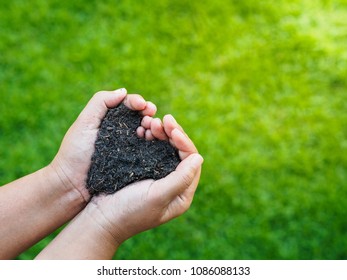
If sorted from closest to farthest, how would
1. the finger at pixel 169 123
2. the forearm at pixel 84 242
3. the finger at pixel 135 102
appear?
the forearm at pixel 84 242
the finger at pixel 169 123
the finger at pixel 135 102

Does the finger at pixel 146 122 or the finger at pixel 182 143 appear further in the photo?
the finger at pixel 146 122

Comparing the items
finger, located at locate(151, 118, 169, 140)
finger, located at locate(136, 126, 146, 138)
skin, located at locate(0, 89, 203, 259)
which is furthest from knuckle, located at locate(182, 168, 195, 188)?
finger, located at locate(136, 126, 146, 138)

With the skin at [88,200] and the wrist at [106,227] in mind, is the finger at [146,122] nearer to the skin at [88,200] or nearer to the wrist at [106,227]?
the skin at [88,200]

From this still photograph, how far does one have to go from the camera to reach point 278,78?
4.20m

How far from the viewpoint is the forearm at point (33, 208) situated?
8.88 feet

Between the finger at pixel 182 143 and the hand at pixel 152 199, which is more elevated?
the finger at pixel 182 143

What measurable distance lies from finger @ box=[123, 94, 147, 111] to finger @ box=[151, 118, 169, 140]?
117 millimetres

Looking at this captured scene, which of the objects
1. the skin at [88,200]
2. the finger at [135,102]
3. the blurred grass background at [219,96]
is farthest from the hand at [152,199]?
the blurred grass background at [219,96]

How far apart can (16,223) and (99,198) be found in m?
0.48

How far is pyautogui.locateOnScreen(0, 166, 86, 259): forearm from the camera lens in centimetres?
271

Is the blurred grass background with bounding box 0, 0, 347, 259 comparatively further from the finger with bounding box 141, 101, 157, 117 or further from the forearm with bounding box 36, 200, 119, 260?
the finger with bounding box 141, 101, 157, 117

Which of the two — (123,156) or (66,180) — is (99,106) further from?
(66,180)

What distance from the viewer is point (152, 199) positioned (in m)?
2.58

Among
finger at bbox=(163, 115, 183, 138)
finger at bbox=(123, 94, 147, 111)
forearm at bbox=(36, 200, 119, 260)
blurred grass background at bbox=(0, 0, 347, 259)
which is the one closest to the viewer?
forearm at bbox=(36, 200, 119, 260)
